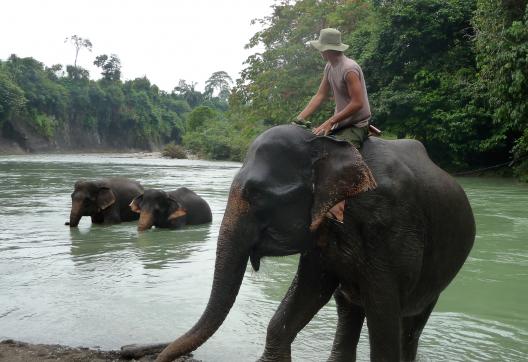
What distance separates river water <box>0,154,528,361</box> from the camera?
4.79 metres

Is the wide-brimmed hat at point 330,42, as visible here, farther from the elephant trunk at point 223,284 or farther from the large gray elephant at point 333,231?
the elephant trunk at point 223,284

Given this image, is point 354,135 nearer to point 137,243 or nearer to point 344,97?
point 344,97

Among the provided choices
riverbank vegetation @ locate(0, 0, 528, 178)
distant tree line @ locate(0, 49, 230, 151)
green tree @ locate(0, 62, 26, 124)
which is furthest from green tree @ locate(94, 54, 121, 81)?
riverbank vegetation @ locate(0, 0, 528, 178)

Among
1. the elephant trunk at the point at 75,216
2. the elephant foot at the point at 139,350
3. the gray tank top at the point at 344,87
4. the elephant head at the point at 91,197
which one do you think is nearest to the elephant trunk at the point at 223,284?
the gray tank top at the point at 344,87

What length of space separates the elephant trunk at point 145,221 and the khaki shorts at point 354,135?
7.87 m

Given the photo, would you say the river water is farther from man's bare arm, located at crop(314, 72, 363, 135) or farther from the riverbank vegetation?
the riverbank vegetation

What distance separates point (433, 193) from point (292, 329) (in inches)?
46.3

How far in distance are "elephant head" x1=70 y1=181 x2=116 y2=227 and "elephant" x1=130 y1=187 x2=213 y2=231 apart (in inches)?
31.1

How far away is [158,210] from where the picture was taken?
1127cm

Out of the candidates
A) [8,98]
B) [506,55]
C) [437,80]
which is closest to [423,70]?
[437,80]

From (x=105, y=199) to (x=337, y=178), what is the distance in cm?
970

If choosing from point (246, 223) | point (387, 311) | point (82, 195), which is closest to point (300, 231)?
point (246, 223)

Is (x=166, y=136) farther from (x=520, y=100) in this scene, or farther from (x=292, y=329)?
(x=292, y=329)

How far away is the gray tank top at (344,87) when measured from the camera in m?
3.67
